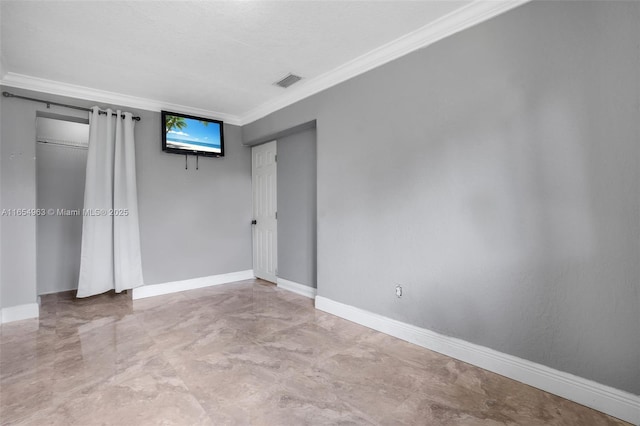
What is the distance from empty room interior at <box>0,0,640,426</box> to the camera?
5.84 feet

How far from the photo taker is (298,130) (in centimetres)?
417

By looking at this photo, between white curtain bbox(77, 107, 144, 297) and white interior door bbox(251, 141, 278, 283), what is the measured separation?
1.72 metres

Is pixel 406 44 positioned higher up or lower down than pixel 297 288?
higher up

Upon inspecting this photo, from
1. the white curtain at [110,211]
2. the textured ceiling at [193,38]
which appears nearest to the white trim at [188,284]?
the white curtain at [110,211]

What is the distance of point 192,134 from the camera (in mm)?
4520

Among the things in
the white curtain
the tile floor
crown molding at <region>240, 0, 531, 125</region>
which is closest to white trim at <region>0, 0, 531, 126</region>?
crown molding at <region>240, 0, 531, 125</region>

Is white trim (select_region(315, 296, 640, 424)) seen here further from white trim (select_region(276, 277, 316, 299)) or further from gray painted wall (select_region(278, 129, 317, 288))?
gray painted wall (select_region(278, 129, 317, 288))

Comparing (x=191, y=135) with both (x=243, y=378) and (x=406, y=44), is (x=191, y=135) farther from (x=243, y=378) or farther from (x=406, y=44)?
(x=243, y=378)

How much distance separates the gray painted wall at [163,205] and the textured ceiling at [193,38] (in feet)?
2.25

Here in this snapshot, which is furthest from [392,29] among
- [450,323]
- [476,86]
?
[450,323]

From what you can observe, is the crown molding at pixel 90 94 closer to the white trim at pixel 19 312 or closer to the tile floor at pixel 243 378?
the white trim at pixel 19 312

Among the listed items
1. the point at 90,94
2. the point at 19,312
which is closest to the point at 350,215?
the point at 90,94

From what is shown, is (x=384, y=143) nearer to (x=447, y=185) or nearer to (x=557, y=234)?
(x=447, y=185)

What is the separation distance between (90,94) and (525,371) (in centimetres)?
513
